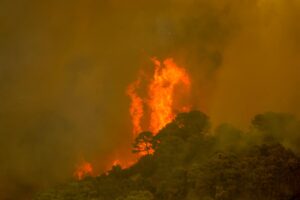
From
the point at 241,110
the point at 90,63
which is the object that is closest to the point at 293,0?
the point at 241,110

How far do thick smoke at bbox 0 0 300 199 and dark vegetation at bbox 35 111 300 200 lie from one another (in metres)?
5.83

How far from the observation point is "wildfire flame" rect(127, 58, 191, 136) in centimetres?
2380

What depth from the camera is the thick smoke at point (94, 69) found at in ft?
77.8

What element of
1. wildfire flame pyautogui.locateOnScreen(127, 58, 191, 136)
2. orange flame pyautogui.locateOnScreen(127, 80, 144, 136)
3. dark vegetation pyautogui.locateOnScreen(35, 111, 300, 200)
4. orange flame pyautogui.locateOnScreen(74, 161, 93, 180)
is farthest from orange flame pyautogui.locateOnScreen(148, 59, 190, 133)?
dark vegetation pyautogui.locateOnScreen(35, 111, 300, 200)

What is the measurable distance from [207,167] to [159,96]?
1017cm

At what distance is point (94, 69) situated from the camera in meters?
26.1

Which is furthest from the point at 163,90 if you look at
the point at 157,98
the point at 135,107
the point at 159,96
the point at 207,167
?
the point at 207,167

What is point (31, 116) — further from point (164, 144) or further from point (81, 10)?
point (164, 144)

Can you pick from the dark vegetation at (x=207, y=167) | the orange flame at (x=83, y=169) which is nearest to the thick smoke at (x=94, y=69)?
the orange flame at (x=83, y=169)

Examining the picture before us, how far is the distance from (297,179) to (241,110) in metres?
7.71

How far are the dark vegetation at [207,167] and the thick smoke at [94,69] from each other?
5826 millimetres

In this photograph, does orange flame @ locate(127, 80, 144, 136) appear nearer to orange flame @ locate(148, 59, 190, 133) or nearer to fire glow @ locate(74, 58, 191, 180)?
fire glow @ locate(74, 58, 191, 180)

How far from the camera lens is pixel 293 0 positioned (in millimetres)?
22000

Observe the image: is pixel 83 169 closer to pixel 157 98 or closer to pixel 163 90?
pixel 157 98
